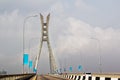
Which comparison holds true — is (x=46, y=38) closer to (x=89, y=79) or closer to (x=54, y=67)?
(x=54, y=67)

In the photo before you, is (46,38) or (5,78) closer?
(5,78)

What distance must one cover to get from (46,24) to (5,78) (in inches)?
4800

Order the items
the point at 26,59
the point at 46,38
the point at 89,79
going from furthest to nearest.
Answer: the point at 46,38 → the point at 26,59 → the point at 89,79

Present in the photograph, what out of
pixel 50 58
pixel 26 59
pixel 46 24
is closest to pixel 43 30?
pixel 46 24

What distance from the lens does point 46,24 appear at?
158 metres

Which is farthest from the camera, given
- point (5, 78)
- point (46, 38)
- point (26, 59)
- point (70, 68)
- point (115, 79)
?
point (46, 38)

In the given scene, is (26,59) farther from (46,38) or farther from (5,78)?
(46,38)

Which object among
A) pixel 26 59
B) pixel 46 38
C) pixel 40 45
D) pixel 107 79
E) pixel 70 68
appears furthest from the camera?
pixel 46 38

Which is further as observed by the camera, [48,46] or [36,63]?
[48,46]

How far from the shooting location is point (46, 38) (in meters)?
157

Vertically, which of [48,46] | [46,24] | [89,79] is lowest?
[89,79]

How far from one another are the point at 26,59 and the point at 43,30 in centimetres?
10180

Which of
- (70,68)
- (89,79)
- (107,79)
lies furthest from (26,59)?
(70,68)

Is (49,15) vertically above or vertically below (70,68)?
above
